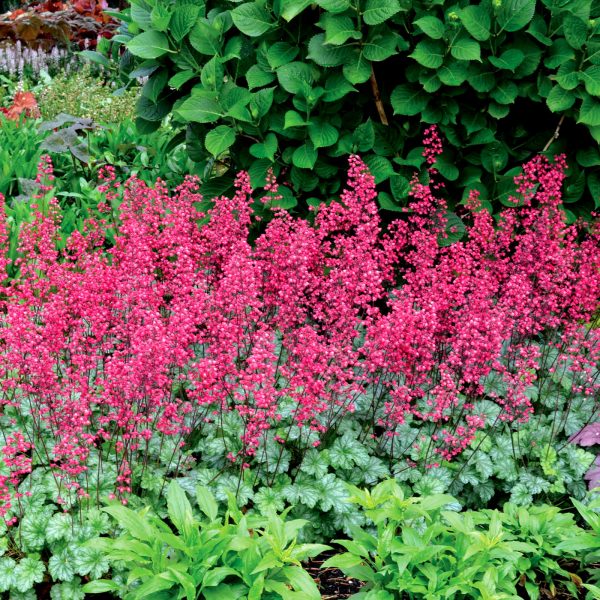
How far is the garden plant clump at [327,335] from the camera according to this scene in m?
3.11

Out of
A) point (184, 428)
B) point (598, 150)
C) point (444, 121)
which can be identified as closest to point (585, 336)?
point (598, 150)

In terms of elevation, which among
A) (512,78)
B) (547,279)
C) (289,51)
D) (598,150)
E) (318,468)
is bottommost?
(318,468)

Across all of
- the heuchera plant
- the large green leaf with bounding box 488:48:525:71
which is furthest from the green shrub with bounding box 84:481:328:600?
the large green leaf with bounding box 488:48:525:71

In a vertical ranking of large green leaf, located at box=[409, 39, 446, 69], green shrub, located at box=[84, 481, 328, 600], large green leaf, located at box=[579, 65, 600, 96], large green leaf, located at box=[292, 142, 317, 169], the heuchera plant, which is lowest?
green shrub, located at box=[84, 481, 328, 600]

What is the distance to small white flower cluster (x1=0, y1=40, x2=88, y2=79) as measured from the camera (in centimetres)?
1137

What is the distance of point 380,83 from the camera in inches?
199

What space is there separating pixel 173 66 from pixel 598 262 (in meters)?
3.09

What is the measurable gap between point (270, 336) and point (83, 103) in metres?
6.97

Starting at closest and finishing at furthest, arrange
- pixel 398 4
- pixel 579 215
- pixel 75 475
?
pixel 75 475 < pixel 398 4 < pixel 579 215

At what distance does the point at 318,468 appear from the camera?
12.0 ft

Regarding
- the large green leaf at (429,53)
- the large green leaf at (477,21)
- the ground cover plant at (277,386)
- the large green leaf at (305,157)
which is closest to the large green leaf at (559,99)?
the ground cover plant at (277,386)

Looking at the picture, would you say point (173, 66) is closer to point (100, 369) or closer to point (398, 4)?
point (398, 4)

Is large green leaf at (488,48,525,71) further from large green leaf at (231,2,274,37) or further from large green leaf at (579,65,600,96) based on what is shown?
large green leaf at (231,2,274,37)

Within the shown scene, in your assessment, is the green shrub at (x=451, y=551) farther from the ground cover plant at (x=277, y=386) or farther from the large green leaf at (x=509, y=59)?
the large green leaf at (x=509, y=59)
